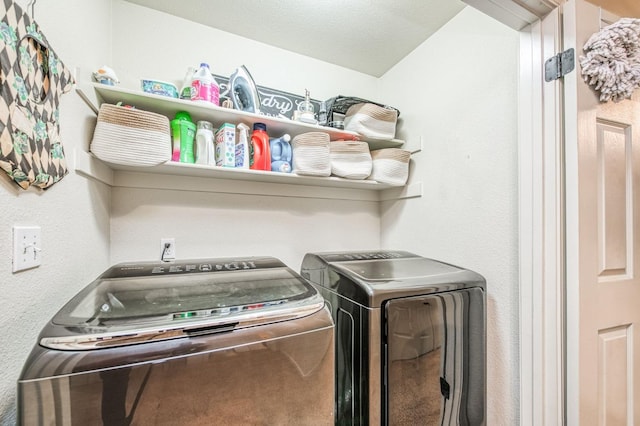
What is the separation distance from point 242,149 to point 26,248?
929 mm

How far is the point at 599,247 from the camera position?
1.00 metres

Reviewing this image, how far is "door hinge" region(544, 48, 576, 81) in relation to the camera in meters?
A: 0.99

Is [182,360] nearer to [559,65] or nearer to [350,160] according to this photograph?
[350,160]

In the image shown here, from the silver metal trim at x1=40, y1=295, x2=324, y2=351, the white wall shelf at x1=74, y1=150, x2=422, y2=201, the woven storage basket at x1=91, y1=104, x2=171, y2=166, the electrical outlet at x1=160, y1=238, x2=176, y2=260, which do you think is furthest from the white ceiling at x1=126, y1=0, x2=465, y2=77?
the silver metal trim at x1=40, y1=295, x2=324, y2=351

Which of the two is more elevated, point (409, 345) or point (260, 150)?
point (260, 150)

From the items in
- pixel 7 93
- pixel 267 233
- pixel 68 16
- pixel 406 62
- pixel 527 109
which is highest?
pixel 406 62

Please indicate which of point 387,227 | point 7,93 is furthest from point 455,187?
point 7,93

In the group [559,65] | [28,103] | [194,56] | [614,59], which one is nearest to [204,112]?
[194,56]

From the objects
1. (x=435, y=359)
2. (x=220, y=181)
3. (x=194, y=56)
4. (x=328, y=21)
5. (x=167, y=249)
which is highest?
(x=328, y=21)

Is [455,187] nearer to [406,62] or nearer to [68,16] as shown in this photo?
[406,62]

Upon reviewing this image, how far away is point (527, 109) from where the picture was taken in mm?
1101

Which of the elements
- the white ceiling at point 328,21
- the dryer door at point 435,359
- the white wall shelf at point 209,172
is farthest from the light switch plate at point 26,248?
the white ceiling at point 328,21

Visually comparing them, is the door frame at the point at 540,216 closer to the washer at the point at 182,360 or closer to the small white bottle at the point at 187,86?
the washer at the point at 182,360

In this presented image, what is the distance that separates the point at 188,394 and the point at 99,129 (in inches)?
43.7
